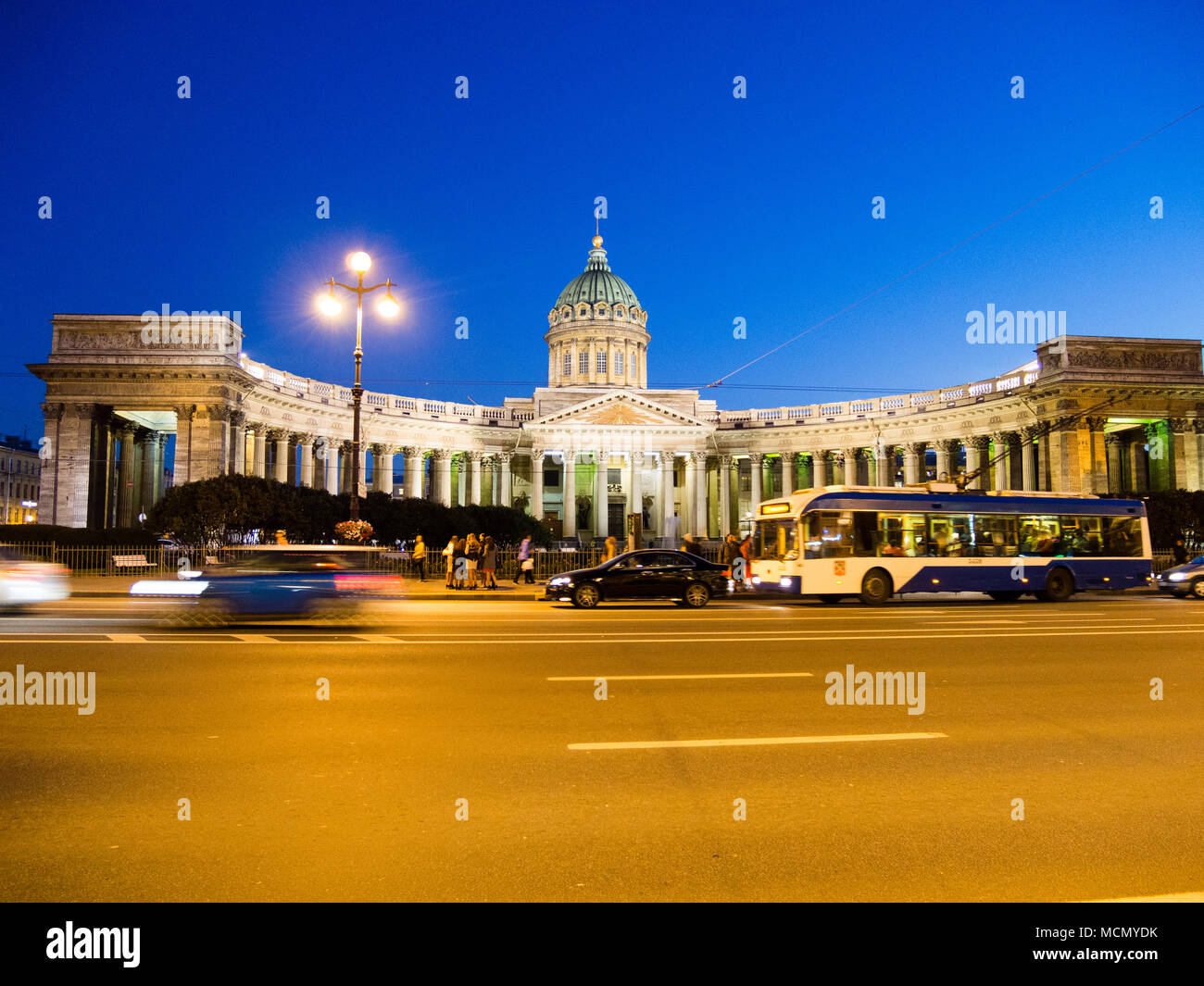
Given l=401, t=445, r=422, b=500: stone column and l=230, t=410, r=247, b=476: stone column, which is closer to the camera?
l=230, t=410, r=247, b=476: stone column

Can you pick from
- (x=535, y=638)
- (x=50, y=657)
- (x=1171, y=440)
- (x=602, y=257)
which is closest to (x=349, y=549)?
(x=535, y=638)

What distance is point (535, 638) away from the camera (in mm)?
13438

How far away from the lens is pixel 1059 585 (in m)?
25.0

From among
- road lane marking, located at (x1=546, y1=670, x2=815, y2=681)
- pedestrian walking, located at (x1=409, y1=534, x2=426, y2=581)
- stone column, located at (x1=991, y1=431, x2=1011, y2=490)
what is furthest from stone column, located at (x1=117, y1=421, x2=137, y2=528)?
stone column, located at (x1=991, y1=431, x2=1011, y2=490)

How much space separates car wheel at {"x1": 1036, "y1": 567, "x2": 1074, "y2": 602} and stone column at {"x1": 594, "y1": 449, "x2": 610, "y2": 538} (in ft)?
142

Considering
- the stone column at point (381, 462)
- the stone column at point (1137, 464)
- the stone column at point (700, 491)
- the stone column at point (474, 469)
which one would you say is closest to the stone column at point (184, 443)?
the stone column at point (381, 462)

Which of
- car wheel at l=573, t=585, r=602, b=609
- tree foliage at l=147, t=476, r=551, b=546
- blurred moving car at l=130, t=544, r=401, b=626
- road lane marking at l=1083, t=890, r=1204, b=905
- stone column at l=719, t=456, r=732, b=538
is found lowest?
road lane marking at l=1083, t=890, r=1204, b=905

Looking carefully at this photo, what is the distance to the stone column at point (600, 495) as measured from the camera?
66500 millimetres

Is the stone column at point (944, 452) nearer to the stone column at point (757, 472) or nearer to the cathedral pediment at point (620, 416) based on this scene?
the stone column at point (757, 472)

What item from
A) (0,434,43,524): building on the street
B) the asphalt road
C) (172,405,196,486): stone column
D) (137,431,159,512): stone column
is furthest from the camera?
(0,434,43,524): building on the street

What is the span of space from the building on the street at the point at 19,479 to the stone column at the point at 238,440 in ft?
196

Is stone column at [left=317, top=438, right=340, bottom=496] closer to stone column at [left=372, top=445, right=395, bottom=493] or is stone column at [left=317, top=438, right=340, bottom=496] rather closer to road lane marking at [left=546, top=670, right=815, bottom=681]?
stone column at [left=372, top=445, right=395, bottom=493]

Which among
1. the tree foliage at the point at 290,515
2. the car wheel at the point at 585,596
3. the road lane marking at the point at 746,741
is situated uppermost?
the tree foliage at the point at 290,515

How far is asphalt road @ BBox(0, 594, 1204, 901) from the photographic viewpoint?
13.6 feet
